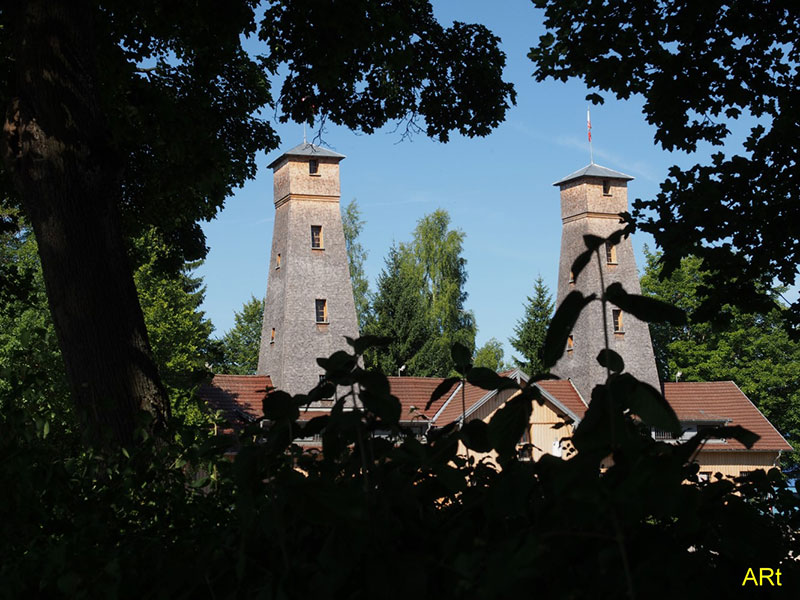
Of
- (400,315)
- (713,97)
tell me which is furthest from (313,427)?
(400,315)

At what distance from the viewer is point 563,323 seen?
131 centimetres

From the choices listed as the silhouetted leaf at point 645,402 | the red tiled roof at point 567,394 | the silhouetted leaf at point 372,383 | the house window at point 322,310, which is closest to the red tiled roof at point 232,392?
the house window at point 322,310

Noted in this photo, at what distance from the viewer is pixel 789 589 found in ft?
4.41

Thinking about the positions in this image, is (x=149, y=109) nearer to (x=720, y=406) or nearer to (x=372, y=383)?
(x=372, y=383)

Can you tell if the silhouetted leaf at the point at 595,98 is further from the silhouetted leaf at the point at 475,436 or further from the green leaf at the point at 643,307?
the green leaf at the point at 643,307

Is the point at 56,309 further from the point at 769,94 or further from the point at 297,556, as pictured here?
the point at 769,94

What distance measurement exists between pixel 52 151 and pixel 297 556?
5286 mm

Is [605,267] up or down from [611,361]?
up

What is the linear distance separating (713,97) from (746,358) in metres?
47.1

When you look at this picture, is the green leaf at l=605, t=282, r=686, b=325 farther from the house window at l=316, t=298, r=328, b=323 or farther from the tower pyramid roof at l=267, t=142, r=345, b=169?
the tower pyramid roof at l=267, t=142, r=345, b=169

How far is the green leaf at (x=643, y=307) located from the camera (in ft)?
4.38

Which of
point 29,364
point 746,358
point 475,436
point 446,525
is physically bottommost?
point 446,525

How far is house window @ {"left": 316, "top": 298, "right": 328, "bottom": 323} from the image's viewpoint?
43.6 m

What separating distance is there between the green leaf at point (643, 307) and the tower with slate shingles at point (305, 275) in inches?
1615
